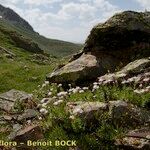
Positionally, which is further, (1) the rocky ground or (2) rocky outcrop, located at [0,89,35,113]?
(2) rocky outcrop, located at [0,89,35,113]

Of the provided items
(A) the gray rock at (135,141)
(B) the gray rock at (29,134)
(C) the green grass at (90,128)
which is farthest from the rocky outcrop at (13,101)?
(A) the gray rock at (135,141)

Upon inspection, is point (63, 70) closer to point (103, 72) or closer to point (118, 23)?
point (103, 72)

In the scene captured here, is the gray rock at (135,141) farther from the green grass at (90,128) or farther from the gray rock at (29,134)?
the gray rock at (29,134)

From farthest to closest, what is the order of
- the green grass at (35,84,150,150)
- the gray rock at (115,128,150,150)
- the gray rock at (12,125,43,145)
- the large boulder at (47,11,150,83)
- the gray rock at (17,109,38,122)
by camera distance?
the large boulder at (47,11,150,83)
the gray rock at (17,109,38,122)
the gray rock at (12,125,43,145)
the green grass at (35,84,150,150)
the gray rock at (115,128,150,150)

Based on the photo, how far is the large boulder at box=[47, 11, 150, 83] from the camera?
24.3 m

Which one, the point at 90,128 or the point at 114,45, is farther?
the point at 114,45

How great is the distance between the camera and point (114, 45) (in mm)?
25484

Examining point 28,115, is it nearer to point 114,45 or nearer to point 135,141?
point 135,141

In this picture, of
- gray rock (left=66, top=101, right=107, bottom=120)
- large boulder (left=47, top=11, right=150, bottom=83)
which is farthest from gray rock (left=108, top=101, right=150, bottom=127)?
large boulder (left=47, top=11, right=150, bottom=83)

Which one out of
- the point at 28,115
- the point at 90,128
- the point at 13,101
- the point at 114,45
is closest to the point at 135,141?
the point at 90,128

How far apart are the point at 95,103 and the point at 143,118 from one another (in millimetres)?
1920

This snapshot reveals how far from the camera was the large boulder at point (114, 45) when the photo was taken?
24344 mm

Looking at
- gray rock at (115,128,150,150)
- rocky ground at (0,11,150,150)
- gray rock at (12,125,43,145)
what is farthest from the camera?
gray rock at (12,125,43,145)

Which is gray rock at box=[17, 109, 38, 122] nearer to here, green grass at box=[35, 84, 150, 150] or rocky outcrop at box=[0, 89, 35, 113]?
green grass at box=[35, 84, 150, 150]
